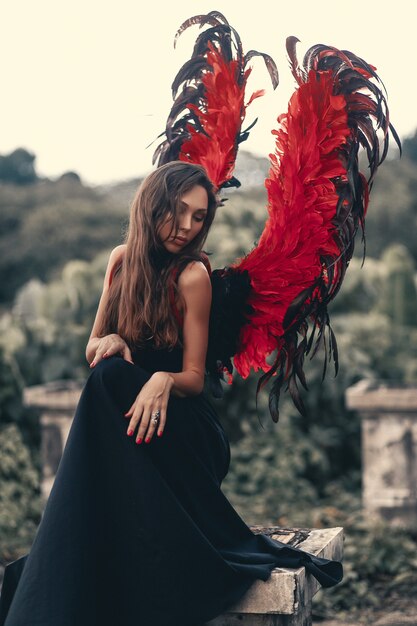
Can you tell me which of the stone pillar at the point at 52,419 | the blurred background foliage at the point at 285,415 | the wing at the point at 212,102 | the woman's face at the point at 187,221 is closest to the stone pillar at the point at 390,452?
the blurred background foliage at the point at 285,415

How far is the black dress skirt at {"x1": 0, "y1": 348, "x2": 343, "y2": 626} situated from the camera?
282cm

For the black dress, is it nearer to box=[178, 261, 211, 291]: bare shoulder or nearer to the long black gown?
the long black gown

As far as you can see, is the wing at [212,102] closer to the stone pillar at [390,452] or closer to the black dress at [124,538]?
the black dress at [124,538]

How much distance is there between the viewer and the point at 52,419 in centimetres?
621

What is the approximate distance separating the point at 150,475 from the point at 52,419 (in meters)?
3.41

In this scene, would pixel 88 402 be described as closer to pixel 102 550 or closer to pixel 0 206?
pixel 102 550

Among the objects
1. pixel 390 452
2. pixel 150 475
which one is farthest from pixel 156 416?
pixel 390 452

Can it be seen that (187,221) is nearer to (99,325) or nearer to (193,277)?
(193,277)

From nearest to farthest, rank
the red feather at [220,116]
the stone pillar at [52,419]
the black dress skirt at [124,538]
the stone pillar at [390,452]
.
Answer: the black dress skirt at [124,538] → the red feather at [220,116] → the stone pillar at [390,452] → the stone pillar at [52,419]

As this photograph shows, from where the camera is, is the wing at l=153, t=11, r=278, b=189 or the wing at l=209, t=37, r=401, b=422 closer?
the wing at l=209, t=37, r=401, b=422

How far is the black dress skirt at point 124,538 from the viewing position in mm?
2822

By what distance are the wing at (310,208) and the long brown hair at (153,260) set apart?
0.64 feet

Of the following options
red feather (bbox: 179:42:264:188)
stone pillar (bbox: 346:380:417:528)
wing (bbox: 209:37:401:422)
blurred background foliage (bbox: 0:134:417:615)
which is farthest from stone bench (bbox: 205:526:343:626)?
stone pillar (bbox: 346:380:417:528)

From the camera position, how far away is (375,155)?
126 inches
